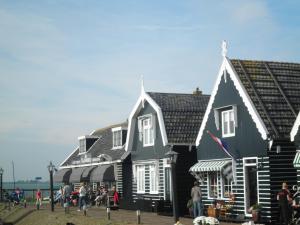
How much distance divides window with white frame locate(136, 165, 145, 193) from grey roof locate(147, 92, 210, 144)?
14.6 feet

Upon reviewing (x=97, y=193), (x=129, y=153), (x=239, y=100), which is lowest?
(x=97, y=193)

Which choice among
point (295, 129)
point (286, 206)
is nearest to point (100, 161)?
→ point (295, 129)

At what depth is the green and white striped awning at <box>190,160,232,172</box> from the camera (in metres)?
28.7

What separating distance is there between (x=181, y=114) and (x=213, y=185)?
6653 millimetres

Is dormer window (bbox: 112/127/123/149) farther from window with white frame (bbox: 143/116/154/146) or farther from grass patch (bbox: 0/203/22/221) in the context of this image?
grass patch (bbox: 0/203/22/221)

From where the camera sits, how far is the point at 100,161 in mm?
45188

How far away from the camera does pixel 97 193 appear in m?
44.0

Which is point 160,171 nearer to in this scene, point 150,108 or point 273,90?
point 150,108

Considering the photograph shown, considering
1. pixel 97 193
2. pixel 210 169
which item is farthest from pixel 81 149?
pixel 210 169

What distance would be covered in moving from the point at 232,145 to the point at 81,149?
86.0ft

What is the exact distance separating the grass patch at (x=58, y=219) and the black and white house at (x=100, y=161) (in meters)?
6.06

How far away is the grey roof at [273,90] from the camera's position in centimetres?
2648

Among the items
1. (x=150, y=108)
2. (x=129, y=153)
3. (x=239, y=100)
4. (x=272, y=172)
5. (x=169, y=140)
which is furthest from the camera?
(x=129, y=153)

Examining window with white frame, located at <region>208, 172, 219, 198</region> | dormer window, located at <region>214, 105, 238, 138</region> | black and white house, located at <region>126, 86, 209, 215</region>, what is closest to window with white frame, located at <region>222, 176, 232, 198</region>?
window with white frame, located at <region>208, 172, 219, 198</region>
